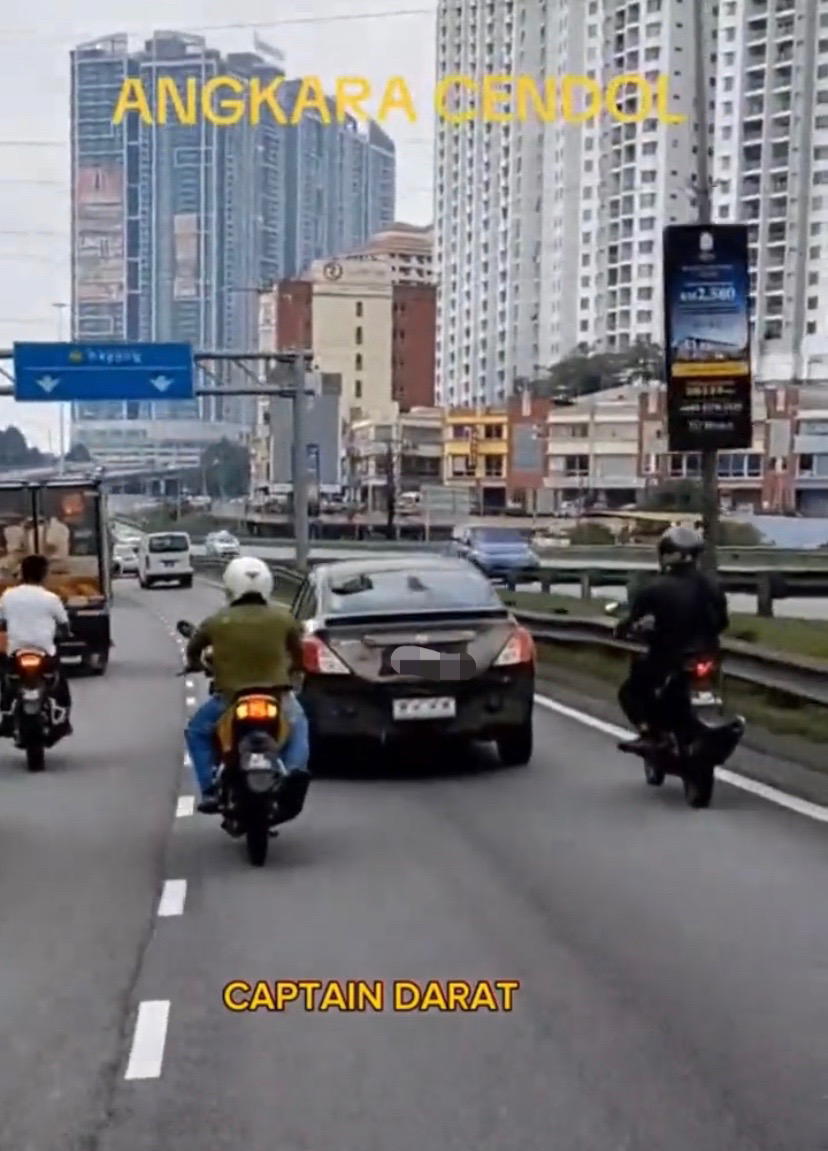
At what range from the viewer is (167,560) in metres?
66.8

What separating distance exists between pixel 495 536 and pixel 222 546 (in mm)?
25092

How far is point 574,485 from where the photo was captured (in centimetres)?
7931

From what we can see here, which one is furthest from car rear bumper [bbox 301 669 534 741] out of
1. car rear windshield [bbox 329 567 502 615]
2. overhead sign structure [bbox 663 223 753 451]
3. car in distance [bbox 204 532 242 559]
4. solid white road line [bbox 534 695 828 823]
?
car in distance [bbox 204 532 242 559]

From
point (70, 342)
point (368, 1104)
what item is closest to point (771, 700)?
point (368, 1104)

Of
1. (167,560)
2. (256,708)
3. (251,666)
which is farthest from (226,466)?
(256,708)

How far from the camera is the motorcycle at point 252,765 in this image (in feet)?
33.4

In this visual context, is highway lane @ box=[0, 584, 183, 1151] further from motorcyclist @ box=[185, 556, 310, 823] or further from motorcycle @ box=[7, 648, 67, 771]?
motorcyclist @ box=[185, 556, 310, 823]

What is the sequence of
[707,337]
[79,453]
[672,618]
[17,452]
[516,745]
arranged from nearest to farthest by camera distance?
[672,618]
[516,745]
[707,337]
[17,452]
[79,453]

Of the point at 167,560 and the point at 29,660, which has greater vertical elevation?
the point at 29,660

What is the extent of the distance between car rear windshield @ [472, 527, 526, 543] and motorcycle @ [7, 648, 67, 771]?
33656mm

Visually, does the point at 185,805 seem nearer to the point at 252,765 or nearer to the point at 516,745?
the point at 516,745

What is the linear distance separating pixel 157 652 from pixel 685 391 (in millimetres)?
13885

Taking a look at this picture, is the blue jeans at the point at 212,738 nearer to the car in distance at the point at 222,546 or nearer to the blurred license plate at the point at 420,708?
the blurred license plate at the point at 420,708

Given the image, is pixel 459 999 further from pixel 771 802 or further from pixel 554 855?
pixel 771 802
